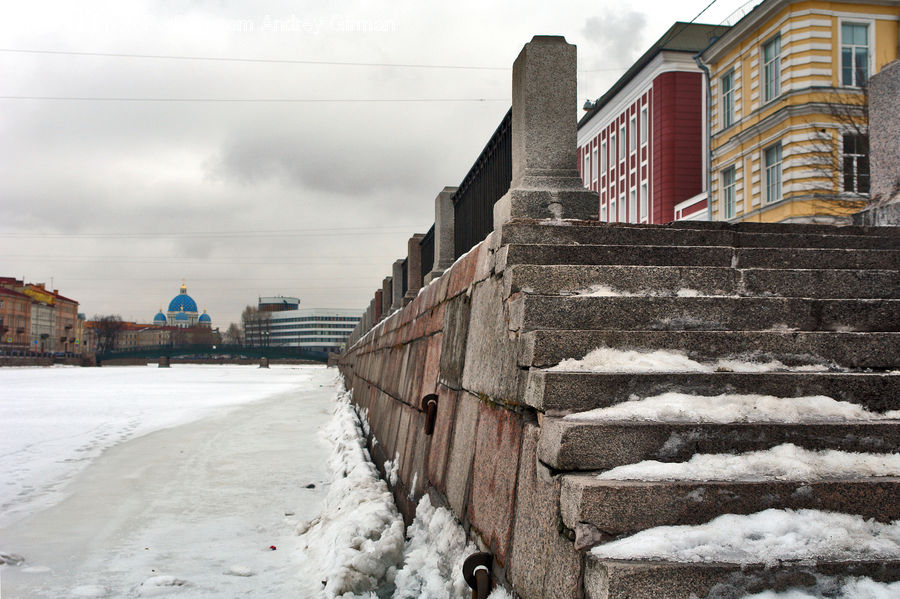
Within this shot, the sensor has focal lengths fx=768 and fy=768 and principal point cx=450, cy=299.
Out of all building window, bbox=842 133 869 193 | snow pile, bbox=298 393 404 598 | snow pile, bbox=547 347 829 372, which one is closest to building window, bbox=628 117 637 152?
building window, bbox=842 133 869 193

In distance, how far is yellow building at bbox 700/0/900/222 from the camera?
68.8ft

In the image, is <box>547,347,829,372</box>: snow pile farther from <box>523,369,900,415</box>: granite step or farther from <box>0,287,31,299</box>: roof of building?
<box>0,287,31,299</box>: roof of building

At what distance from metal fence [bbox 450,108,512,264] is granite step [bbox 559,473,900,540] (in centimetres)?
319

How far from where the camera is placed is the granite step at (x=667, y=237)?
401cm

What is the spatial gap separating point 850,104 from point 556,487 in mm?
20677

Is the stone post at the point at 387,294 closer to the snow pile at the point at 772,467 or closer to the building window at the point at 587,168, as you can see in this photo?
the snow pile at the point at 772,467

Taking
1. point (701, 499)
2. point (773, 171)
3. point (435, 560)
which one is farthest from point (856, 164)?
point (701, 499)

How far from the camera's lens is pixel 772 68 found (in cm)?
2480

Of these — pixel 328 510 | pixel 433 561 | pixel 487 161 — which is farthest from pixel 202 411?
pixel 433 561

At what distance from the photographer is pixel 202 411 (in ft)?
60.1

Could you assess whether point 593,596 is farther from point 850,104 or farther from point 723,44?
point 723,44

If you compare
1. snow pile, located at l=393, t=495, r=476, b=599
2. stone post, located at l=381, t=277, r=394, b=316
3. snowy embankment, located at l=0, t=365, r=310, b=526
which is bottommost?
snowy embankment, located at l=0, t=365, r=310, b=526

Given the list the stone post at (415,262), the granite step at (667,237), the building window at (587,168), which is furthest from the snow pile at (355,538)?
the building window at (587,168)

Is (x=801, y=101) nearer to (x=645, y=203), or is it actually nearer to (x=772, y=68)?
(x=772, y=68)
